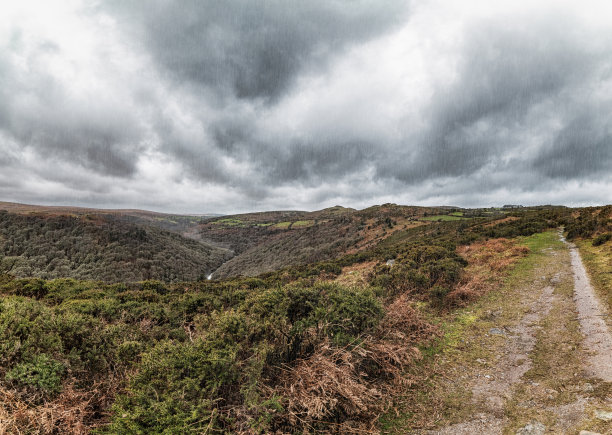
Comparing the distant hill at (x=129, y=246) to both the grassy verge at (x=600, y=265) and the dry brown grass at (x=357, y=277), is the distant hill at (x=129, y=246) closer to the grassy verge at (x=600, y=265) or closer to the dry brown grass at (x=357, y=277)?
the dry brown grass at (x=357, y=277)

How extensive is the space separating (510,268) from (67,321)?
16.1 m

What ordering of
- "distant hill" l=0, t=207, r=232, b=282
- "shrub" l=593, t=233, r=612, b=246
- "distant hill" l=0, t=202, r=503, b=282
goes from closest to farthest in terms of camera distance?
"shrub" l=593, t=233, r=612, b=246 → "distant hill" l=0, t=202, r=503, b=282 → "distant hill" l=0, t=207, r=232, b=282

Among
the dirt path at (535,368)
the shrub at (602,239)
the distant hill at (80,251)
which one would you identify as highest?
the shrub at (602,239)

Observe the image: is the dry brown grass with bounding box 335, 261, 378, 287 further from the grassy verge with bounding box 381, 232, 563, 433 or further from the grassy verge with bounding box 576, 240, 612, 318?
the grassy verge with bounding box 576, 240, 612, 318

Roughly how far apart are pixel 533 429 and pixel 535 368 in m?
1.98

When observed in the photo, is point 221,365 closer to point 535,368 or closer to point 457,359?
point 457,359

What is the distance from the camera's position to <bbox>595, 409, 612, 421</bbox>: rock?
124 inches

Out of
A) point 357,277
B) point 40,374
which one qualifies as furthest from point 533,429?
point 357,277

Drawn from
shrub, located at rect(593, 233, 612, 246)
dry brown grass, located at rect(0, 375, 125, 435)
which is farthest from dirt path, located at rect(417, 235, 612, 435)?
shrub, located at rect(593, 233, 612, 246)

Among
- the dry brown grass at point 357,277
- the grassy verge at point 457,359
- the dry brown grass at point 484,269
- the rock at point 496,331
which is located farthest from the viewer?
the dry brown grass at point 357,277

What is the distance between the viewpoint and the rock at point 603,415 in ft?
10.3

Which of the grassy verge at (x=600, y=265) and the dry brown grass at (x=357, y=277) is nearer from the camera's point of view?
the grassy verge at (x=600, y=265)

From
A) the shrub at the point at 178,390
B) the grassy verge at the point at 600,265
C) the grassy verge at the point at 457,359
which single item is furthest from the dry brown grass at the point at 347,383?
the grassy verge at the point at 600,265

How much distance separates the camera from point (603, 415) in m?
3.21
